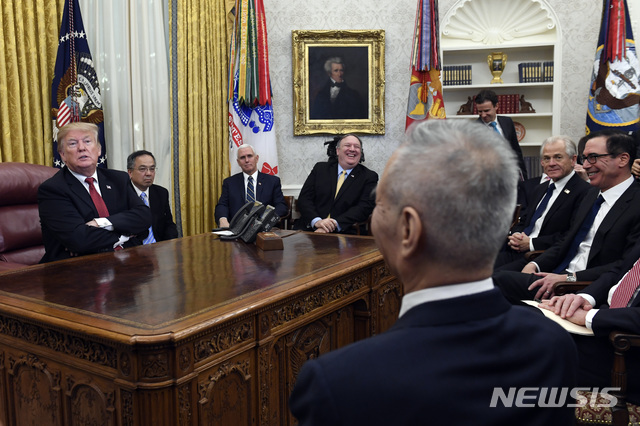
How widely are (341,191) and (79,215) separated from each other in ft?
9.87

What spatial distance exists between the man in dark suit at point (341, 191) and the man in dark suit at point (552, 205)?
67.5 inches

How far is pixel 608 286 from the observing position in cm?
262

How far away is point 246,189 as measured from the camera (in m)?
5.65

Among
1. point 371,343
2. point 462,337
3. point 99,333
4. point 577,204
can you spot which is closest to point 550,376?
point 462,337

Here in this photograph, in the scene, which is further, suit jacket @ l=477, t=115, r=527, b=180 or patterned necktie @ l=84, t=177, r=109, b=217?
suit jacket @ l=477, t=115, r=527, b=180

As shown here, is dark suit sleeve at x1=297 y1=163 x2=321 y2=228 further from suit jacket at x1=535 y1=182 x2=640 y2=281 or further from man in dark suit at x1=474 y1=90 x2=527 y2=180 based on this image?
suit jacket at x1=535 y1=182 x2=640 y2=281

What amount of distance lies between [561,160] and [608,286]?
1.52 m

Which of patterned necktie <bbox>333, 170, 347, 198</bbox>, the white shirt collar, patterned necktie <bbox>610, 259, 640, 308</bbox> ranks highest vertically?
the white shirt collar

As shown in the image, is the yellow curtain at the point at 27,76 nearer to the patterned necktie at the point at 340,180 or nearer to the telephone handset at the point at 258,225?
the telephone handset at the point at 258,225

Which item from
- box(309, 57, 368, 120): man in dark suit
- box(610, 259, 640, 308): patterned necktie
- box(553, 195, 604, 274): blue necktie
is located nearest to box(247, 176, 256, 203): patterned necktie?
box(309, 57, 368, 120): man in dark suit

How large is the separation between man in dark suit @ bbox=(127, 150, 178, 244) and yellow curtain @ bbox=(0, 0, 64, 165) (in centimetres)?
74

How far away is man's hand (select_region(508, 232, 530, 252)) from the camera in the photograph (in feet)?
13.0

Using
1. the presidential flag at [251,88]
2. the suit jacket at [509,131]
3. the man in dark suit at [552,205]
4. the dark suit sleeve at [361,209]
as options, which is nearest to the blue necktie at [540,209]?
the man in dark suit at [552,205]

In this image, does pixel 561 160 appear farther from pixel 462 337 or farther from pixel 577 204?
pixel 462 337
